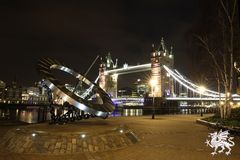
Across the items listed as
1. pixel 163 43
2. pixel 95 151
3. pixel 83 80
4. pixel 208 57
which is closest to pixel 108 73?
pixel 163 43

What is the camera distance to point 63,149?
29.3 feet

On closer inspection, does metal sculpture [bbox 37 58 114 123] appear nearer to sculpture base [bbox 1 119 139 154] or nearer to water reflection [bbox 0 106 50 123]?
sculpture base [bbox 1 119 139 154]

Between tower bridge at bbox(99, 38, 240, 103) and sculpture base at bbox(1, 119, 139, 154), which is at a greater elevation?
tower bridge at bbox(99, 38, 240, 103)

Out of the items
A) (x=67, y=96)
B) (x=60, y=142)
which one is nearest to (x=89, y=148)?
(x=60, y=142)

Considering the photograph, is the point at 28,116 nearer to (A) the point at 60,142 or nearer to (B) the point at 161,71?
(A) the point at 60,142

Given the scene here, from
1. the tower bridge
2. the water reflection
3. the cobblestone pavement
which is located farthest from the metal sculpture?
the tower bridge

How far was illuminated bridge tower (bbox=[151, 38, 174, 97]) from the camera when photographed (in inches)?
3346

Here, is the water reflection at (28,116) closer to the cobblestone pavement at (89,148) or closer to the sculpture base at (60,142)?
the sculpture base at (60,142)

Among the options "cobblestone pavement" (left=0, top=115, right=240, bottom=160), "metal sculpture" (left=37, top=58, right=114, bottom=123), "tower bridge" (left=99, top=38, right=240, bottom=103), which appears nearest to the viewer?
"cobblestone pavement" (left=0, top=115, right=240, bottom=160)

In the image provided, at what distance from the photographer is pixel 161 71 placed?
91.9 metres

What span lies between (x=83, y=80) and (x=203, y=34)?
12.2 meters

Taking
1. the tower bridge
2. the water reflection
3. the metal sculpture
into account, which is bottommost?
the water reflection

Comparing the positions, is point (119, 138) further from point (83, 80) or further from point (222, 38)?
point (222, 38)

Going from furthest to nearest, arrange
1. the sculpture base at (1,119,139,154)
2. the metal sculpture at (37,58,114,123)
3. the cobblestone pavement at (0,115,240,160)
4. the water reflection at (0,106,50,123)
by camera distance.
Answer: the water reflection at (0,106,50,123), the metal sculpture at (37,58,114,123), the sculpture base at (1,119,139,154), the cobblestone pavement at (0,115,240,160)
